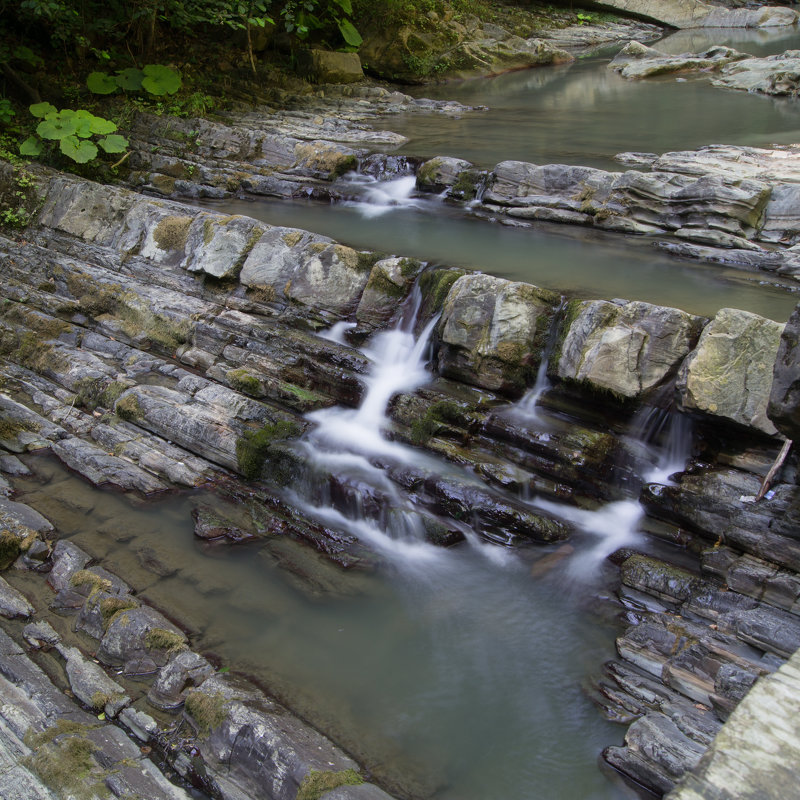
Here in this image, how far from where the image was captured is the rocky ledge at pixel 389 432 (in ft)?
12.6

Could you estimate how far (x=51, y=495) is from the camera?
5.53 meters

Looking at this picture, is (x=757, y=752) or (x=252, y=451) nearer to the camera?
(x=757, y=752)

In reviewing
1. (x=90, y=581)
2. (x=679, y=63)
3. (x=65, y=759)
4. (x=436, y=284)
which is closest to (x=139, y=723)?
(x=65, y=759)

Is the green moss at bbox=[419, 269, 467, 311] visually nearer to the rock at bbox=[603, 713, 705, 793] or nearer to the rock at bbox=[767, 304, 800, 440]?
the rock at bbox=[767, 304, 800, 440]

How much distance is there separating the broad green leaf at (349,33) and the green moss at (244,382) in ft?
38.4

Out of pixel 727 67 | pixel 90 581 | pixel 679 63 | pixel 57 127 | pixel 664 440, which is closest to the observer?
pixel 90 581

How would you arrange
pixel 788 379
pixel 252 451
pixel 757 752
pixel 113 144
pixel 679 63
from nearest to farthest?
pixel 757 752 → pixel 788 379 → pixel 252 451 → pixel 113 144 → pixel 679 63

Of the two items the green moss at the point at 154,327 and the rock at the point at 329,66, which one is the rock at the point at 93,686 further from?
the rock at the point at 329,66

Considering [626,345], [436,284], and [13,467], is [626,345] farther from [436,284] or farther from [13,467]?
[13,467]

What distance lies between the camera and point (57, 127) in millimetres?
8984

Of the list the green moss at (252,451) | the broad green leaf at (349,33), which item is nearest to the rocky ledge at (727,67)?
the broad green leaf at (349,33)

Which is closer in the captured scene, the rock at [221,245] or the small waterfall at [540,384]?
the small waterfall at [540,384]

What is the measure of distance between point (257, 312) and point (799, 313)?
492 cm

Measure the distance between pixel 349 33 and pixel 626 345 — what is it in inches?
516
